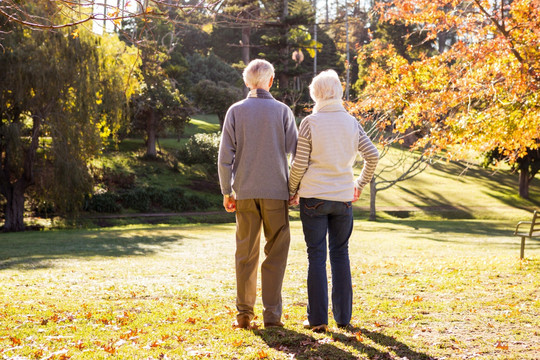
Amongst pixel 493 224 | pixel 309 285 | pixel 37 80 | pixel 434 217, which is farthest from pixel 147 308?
pixel 434 217

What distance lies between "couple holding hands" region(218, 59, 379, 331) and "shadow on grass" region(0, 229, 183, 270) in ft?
22.6

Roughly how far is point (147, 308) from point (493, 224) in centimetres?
2249

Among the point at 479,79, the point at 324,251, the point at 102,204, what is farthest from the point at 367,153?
the point at 102,204

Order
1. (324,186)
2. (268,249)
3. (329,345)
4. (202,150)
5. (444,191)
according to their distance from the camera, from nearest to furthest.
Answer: (329,345) → (324,186) → (268,249) → (202,150) → (444,191)

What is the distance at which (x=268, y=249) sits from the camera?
4.68 m

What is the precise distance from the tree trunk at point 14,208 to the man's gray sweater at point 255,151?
17.5m

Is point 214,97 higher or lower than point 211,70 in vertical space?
lower

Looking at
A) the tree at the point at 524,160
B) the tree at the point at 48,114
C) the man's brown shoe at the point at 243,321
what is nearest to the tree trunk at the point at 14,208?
the tree at the point at 48,114

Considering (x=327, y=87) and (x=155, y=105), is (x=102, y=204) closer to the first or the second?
(x=155, y=105)

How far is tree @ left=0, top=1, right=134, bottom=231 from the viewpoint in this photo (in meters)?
18.7

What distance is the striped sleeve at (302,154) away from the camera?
4520 mm

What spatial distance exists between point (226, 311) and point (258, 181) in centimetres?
171

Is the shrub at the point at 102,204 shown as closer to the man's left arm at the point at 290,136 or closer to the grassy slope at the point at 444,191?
the grassy slope at the point at 444,191

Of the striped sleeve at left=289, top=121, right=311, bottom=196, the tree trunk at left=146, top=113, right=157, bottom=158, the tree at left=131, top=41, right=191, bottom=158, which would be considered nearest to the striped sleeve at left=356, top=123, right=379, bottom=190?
the striped sleeve at left=289, top=121, right=311, bottom=196
